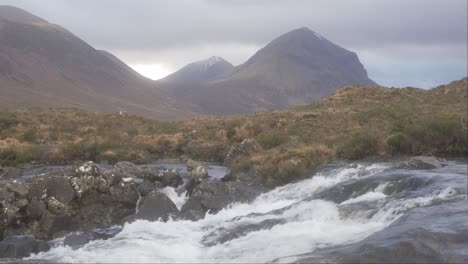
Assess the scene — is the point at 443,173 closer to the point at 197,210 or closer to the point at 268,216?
the point at 268,216

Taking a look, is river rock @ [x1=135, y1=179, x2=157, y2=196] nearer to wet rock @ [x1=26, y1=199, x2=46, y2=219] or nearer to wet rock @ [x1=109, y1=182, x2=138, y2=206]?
wet rock @ [x1=109, y1=182, x2=138, y2=206]

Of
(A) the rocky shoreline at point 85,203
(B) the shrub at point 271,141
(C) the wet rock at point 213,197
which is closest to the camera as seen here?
(A) the rocky shoreline at point 85,203

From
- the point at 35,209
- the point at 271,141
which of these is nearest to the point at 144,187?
the point at 35,209

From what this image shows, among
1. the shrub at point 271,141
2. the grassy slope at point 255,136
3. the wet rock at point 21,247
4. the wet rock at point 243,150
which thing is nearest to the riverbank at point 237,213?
the wet rock at point 21,247

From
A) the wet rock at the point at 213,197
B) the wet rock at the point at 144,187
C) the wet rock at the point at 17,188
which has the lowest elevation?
the wet rock at the point at 213,197

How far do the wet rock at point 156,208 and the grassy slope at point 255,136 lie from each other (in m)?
5.80

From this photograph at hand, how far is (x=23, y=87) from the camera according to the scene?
197m

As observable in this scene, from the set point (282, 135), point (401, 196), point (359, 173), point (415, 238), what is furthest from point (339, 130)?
point (415, 238)

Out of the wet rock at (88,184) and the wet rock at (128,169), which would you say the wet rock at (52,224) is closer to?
the wet rock at (88,184)

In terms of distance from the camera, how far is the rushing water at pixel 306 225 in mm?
13164

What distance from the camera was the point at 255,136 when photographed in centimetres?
3781

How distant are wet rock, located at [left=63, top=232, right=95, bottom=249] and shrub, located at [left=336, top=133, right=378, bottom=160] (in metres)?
14.7

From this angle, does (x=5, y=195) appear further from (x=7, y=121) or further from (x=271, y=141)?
(x=7, y=121)

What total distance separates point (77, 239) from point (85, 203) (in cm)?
299
